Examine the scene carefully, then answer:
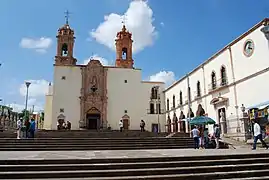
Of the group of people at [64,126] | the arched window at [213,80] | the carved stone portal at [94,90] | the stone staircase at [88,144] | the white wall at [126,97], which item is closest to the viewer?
the stone staircase at [88,144]

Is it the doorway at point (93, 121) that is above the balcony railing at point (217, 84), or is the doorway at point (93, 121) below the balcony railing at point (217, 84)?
below

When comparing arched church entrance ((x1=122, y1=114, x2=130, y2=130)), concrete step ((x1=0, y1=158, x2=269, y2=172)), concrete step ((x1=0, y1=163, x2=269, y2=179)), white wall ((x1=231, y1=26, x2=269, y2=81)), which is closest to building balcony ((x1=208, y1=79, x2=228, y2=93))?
white wall ((x1=231, y1=26, x2=269, y2=81))

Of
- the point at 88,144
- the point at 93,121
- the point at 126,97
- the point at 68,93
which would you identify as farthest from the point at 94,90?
the point at 88,144

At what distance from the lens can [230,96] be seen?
73.1 feet

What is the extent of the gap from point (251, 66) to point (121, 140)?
11445mm

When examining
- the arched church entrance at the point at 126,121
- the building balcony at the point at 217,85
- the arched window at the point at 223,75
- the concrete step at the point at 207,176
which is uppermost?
the arched window at the point at 223,75

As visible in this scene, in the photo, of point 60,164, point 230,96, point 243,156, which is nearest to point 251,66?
point 230,96

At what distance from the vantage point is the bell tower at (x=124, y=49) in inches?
1435

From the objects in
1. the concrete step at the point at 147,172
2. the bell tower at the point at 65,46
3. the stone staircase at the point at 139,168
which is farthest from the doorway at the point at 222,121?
the bell tower at the point at 65,46

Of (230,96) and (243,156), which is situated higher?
(230,96)

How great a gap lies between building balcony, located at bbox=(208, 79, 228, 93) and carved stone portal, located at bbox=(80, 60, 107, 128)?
44.1 feet

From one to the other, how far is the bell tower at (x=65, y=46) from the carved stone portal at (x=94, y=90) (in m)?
2.52

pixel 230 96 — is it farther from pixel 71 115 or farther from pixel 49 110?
pixel 49 110

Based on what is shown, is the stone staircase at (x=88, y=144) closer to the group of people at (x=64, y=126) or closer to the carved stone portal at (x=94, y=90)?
the group of people at (x=64, y=126)
